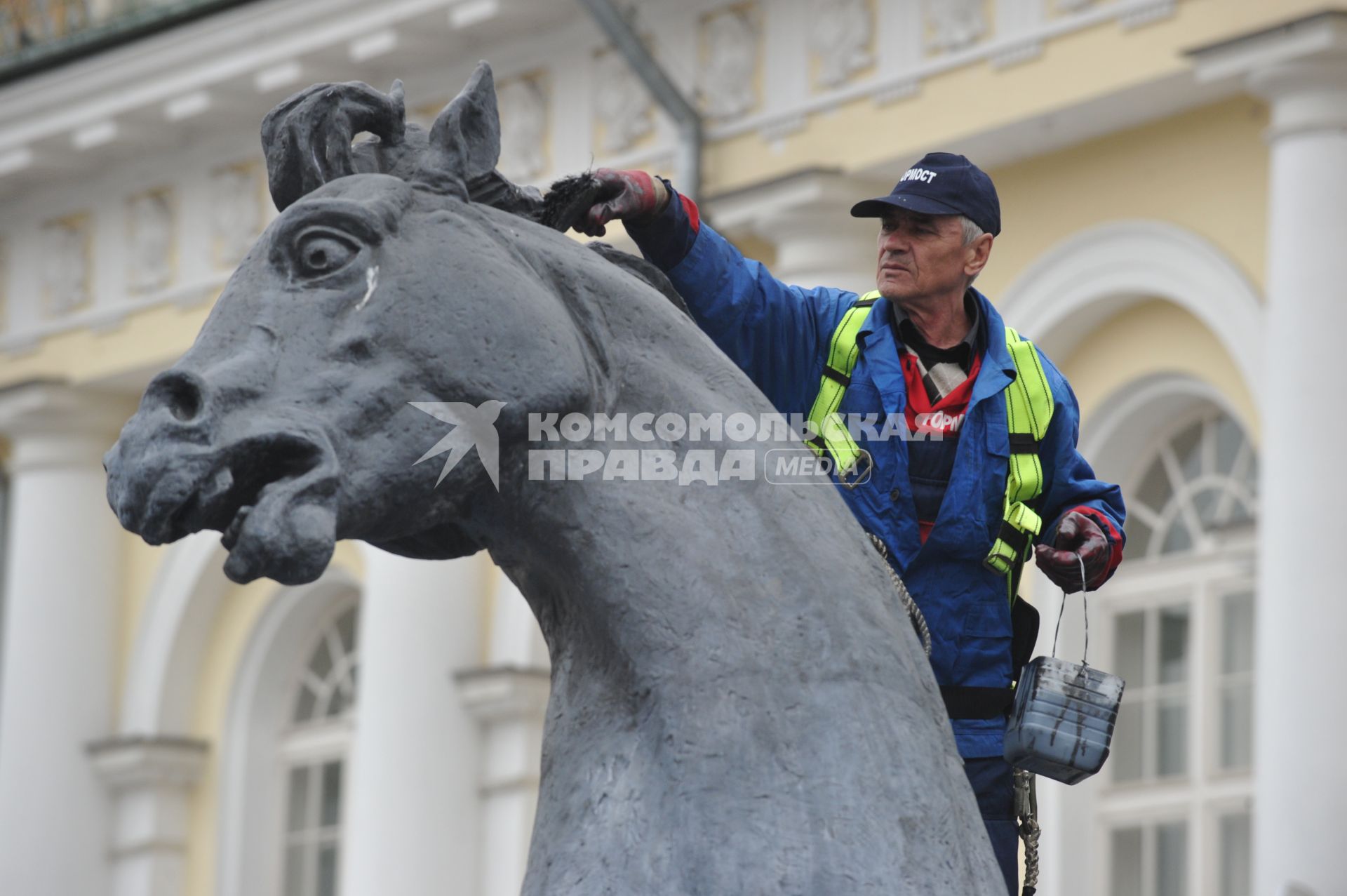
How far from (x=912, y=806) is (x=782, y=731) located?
149 millimetres

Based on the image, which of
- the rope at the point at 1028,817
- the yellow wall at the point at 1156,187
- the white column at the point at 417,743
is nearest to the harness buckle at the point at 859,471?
the rope at the point at 1028,817

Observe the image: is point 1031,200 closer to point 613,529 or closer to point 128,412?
point 128,412

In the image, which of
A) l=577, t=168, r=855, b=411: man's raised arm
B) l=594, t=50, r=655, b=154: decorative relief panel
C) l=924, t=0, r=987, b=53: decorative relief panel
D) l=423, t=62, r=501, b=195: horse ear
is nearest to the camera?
l=423, t=62, r=501, b=195: horse ear

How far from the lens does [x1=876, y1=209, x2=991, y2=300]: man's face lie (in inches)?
148

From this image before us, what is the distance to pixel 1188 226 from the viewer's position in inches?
576

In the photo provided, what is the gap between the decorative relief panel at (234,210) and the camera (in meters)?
18.9

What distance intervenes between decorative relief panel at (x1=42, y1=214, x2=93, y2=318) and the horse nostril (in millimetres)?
17726

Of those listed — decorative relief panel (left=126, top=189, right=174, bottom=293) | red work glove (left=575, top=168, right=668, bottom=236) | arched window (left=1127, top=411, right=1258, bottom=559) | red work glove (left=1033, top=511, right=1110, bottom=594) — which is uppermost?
decorative relief panel (left=126, top=189, right=174, bottom=293)

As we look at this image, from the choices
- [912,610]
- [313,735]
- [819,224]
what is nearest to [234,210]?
[313,735]

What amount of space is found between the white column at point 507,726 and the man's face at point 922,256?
536 inches

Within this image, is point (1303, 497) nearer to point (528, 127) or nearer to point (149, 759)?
point (528, 127)

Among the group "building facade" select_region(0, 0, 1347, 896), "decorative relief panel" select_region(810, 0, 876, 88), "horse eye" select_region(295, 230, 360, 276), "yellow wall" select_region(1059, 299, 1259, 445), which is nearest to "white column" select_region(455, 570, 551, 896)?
"building facade" select_region(0, 0, 1347, 896)

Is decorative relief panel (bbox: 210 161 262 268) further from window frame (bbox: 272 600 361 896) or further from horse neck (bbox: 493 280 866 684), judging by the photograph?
horse neck (bbox: 493 280 866 684)

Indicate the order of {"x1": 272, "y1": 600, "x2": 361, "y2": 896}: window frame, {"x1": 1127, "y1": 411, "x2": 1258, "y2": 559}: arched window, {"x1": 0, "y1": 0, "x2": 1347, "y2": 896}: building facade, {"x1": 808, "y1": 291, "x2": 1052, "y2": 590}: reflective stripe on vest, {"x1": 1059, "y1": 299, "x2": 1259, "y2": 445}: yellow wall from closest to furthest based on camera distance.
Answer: {"x1": 808, "y1": 291, "x2": 1052, "y2": 590}: reflective stripe on vest < {"x1": 0, "y1": 0, "x2": 1347, "y2": 896}: building facade < {"x1": 1059, "y1": 299, "x2": 1259, "y2": 445}: yellow wall < {"x1": 1127, "y1": 411, "x2": 1258, "y2": 559}: arched window < {"x1": 272, "y1": 600, "x2": 361, "y2": 896}: window frame
